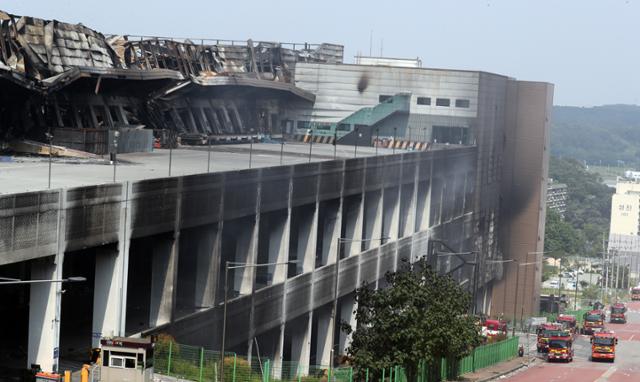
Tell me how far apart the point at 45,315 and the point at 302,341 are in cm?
3443

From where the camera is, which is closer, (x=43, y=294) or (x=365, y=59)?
(x=43, y=294)

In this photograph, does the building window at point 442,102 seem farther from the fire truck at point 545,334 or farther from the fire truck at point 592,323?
the fire truck at point 592,323

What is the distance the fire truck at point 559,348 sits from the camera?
331 feet

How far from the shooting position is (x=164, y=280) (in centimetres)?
5759

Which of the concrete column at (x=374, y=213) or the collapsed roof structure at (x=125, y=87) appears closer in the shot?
the collapsed roof structure at (x=125, y=87)

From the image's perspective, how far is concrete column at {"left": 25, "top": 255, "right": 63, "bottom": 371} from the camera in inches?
1817

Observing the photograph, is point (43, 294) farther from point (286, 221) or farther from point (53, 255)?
point (286, 221)

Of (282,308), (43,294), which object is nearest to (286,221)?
(282,308)

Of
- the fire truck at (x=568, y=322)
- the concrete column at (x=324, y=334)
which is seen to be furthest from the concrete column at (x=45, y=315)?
the fire truck at (x=568, y=322)

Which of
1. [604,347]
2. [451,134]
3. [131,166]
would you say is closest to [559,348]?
[604,347]

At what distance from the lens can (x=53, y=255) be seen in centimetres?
4606

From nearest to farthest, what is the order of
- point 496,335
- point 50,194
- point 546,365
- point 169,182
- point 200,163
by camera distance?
point 50,194, point 169,182, point 200,163, point 546,365, point 496,335

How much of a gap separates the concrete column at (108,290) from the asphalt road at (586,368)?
3934 cm

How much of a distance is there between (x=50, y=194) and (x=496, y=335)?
68197mm
